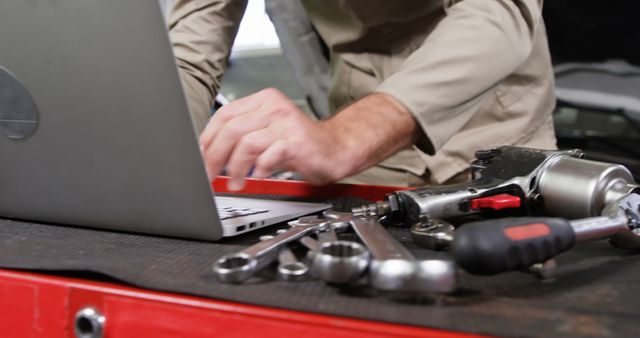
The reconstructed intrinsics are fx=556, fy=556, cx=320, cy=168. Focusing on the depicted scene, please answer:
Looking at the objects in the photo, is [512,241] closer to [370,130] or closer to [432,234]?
[432,234]

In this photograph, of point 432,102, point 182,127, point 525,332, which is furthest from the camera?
point 432,102

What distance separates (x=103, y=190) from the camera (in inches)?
18.6

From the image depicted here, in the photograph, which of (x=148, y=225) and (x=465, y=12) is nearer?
(x=148, y=225)

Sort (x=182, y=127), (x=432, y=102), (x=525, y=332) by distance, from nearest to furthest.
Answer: (x=525, y=332), (x=182, y=127), (x=432, y=102)

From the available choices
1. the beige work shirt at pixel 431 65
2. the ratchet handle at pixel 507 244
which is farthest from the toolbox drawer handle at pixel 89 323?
the beige work shirt at pixel 431 65

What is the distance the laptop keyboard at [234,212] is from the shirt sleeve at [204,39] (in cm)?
39

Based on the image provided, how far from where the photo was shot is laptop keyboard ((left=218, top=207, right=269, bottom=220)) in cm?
54

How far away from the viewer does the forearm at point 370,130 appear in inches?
21.3

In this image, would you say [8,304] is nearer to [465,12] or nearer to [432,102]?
[432,102]

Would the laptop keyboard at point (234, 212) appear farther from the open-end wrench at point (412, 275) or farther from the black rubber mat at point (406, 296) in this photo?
the open-end wrench at point (412, 275)

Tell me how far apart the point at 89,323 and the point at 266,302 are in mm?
123

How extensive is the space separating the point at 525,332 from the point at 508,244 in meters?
0.06

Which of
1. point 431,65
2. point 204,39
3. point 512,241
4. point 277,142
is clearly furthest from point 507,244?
point 204,39

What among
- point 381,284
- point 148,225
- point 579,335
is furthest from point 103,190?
point 579,335
